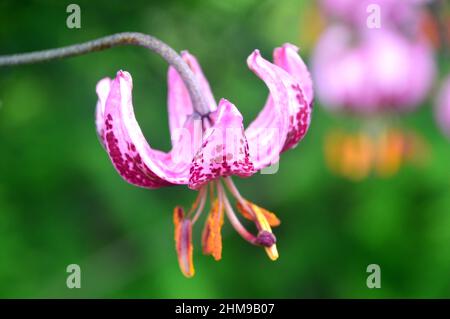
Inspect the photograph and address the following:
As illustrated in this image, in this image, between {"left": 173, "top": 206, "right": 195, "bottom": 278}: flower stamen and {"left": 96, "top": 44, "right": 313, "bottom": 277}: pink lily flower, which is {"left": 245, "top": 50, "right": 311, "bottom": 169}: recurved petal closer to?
{"left": 96, "top": 44, "right": 313, "bottom": 277}: pink lily flower

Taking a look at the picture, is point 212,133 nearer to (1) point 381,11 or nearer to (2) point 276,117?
(2) point 276,117

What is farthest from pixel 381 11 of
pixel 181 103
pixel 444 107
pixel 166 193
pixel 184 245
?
pixel 184 245

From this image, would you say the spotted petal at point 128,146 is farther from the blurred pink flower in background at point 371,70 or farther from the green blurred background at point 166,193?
the blurred pink flower in background at point 371,70

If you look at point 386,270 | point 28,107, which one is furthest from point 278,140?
point 386,270

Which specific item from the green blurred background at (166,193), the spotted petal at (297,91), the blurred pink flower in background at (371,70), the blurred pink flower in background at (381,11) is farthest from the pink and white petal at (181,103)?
the blurred pink flower in background at (371,70)
